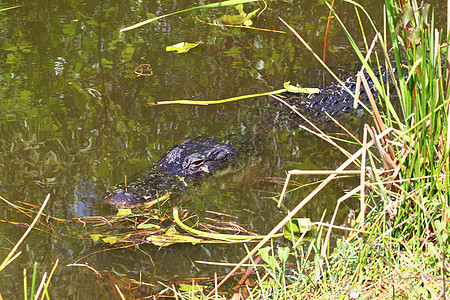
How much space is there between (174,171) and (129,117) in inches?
30.8

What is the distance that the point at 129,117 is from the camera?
3.97 metres

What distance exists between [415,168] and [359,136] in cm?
209

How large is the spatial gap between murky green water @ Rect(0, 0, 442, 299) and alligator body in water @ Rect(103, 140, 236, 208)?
0.38 ft

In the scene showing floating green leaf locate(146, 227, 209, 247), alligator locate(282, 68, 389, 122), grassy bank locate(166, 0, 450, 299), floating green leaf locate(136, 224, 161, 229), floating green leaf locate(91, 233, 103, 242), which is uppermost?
grassy bank locate(166, 0, 450, 299)

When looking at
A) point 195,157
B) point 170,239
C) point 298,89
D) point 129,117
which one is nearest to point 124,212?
point 170,239

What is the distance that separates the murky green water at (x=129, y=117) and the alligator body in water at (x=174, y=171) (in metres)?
0.12

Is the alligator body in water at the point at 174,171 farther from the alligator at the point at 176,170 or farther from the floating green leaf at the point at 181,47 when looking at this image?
the floating green leaf at the point at 181,47

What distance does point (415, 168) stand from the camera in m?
1.96

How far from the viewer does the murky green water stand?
2.68 metres

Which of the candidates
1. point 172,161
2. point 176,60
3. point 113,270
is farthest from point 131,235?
point 176,60

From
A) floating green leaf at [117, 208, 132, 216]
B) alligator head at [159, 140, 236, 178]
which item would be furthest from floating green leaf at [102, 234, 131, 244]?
alligator head at [159, 140, 236, 178]

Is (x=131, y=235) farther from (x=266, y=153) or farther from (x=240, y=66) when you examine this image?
(x=240, y=66)

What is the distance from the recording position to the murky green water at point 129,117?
2.68 meters

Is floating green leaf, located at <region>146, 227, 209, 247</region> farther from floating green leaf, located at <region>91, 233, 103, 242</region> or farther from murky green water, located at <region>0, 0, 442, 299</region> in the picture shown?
floating green leaf, located at <region>91, 233, 103, 242</region>
